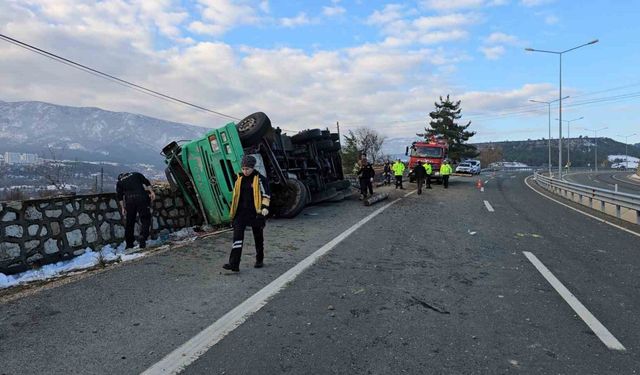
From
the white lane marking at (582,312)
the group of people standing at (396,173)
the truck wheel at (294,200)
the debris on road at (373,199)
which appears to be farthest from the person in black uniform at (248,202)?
the group of people standing at (396,173)

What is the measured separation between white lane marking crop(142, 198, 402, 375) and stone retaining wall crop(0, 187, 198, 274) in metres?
4.20

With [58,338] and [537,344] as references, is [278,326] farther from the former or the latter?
[537,344]

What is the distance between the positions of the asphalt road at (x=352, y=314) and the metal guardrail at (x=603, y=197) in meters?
5.56

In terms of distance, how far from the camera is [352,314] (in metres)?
4.56

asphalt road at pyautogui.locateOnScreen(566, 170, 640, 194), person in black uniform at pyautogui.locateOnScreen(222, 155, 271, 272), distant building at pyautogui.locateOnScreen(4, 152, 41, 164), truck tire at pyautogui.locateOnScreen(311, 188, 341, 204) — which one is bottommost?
asphalt road at pyautogui.locateOnScreen(566, 170, 640, 194)

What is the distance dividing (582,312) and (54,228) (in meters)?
7.75

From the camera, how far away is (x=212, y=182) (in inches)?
440

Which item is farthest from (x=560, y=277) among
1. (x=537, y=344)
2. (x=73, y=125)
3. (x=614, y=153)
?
(x=614, y=153)

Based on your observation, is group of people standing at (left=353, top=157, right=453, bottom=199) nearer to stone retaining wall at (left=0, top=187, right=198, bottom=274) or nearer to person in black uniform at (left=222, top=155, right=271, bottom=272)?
stone retaining wall at (left=0, top=187, right=198, bottom=274)

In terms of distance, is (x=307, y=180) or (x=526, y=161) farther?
(x=526, y=161)

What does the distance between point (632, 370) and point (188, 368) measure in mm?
3250

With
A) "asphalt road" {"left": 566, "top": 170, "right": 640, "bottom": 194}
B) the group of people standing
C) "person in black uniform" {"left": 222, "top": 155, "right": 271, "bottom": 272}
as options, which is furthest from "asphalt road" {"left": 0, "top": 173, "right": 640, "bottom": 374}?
"asphalt road" {"left": 566, "top": 170, "right": 640, "bottom": 194}

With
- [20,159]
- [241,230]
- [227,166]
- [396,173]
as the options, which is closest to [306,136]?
[227,166]

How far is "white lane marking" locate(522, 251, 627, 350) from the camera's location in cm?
393
